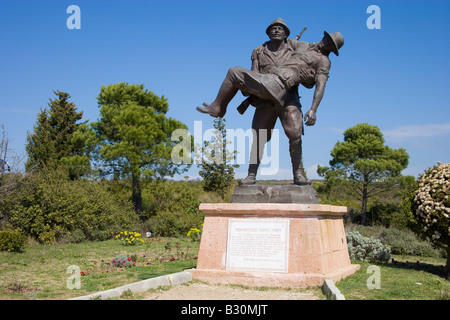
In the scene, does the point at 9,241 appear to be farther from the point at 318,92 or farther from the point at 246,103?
the point at 318,92

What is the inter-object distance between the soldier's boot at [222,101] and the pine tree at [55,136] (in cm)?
1572

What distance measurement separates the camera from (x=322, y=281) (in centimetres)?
520

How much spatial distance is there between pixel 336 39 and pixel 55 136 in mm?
19953

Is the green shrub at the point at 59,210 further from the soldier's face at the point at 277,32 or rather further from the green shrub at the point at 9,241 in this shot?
the soldier's face at the point at 277,32

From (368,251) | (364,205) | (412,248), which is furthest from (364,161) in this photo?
(368,251)

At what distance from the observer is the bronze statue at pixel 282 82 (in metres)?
6.24

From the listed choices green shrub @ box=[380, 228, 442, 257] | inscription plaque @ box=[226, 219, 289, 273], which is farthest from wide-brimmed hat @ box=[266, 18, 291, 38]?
green shrub @ box=[380, 228, 442, 257]

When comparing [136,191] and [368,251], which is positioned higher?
[136,191]

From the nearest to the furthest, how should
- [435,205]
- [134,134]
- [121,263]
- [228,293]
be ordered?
[228,293], [121,263], [435,205], [134,134]

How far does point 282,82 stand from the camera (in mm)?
6250

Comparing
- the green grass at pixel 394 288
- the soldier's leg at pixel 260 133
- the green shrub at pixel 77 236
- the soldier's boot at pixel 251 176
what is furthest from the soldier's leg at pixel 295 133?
the green shrub at pixel 77 236

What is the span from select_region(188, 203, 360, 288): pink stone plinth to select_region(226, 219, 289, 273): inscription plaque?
0.07 m

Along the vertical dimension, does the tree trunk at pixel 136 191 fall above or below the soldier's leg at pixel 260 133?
below

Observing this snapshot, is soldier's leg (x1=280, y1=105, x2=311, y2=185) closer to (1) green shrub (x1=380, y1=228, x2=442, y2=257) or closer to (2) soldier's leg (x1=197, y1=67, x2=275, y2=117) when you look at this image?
(2) soldier's leg (x1=197, y1=67, x2=275, y2=117)
